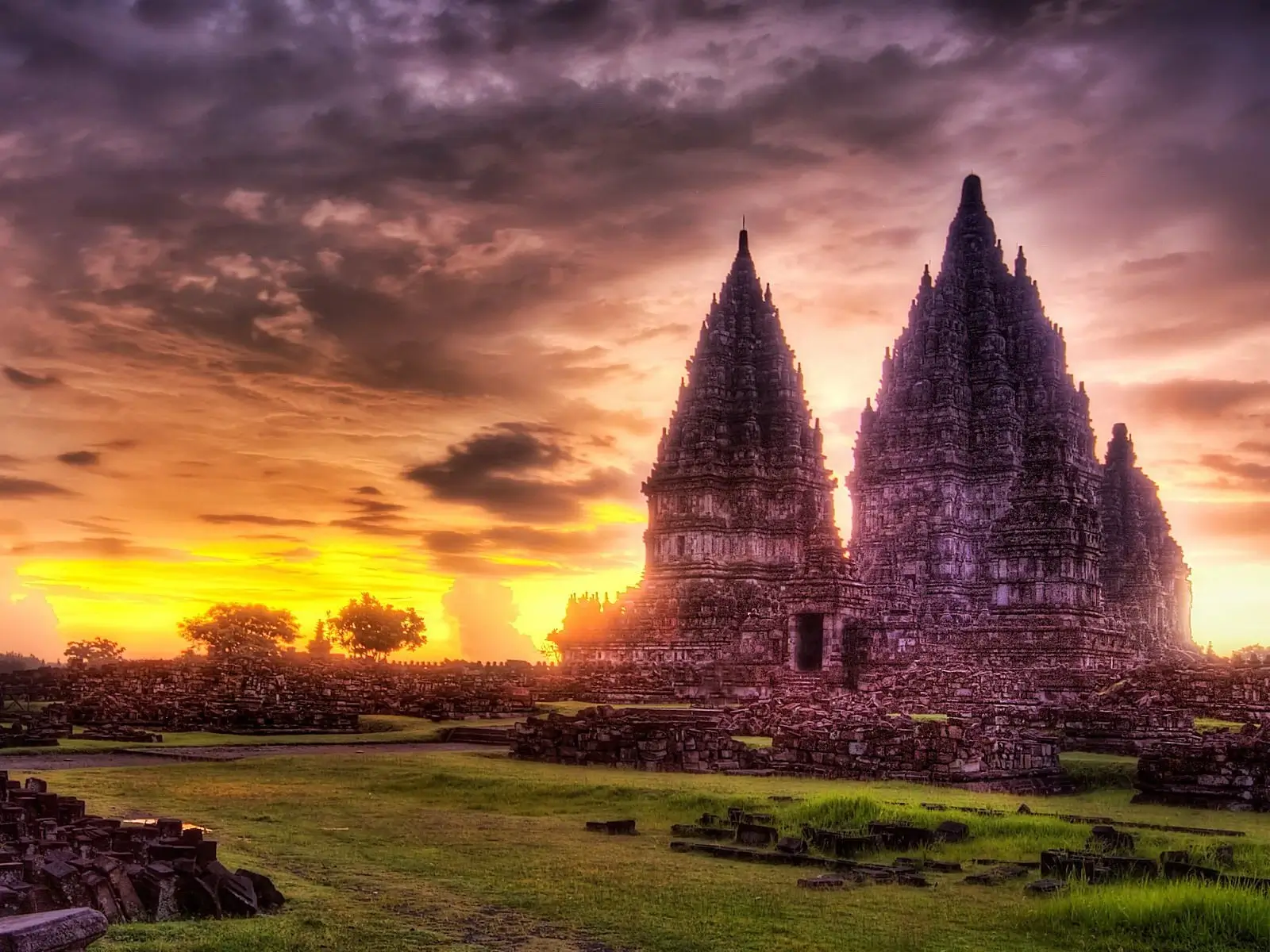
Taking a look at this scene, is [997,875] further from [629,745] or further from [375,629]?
[375,629]

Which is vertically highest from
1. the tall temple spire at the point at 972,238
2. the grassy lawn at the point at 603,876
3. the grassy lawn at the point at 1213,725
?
the tall temple spire at the point at 972,238

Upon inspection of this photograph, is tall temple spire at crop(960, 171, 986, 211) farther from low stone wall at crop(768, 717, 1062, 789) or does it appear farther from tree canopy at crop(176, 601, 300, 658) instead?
tree canopy at crop(176, 601, 300, 658)

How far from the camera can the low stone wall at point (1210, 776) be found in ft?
66.4

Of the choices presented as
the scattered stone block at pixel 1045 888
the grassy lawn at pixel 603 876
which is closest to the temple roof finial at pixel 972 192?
the grassy lawn at pixel 603 876

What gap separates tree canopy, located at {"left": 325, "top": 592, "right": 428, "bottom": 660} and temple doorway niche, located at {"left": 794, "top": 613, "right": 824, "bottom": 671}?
217 feet

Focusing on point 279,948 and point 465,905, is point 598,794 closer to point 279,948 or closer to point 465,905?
point 465,905

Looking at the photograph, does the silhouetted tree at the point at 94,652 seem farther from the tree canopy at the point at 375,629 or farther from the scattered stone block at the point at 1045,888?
the scattered stone block at the point at 1045,888

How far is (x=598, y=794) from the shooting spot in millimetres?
21094

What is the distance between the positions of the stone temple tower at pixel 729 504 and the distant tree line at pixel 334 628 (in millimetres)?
50579

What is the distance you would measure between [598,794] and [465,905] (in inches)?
355

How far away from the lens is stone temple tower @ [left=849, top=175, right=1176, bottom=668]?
50.2 metres

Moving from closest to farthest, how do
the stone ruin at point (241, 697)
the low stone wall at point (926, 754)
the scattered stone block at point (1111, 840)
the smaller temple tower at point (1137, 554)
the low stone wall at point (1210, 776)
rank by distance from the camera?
the scattered stone block at point (1111, 840), the low stone wall at point (1210, 776), the low stone wall at point (926, 754), the stone ruin at point (241, 697), the smaller temple tower at point (1137, 554)

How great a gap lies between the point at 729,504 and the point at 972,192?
62.5 feet

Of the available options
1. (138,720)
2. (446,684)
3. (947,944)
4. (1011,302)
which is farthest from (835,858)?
(1011,302)
